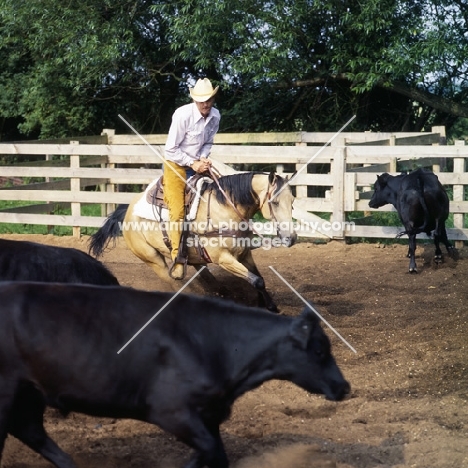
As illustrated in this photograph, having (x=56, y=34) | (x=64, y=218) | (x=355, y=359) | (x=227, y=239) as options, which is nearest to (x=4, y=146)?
(x=64, y=218)

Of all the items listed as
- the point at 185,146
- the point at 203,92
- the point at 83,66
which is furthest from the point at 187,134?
the point at 83,66

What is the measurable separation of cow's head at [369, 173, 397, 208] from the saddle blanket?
4339mm

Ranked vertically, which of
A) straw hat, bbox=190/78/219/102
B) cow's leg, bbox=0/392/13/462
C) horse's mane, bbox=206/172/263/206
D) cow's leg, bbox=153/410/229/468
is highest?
straw hat, bbox=190/78/219/102

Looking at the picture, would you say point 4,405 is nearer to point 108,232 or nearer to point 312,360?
point 312,360

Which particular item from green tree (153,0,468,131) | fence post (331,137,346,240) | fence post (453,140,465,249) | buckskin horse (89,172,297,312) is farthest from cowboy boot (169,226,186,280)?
green tree (153,0,468,131)

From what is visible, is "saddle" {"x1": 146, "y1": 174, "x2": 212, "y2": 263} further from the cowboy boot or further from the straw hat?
the straw hat

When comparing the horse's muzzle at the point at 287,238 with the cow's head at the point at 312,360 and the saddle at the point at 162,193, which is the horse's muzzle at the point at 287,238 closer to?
the saddle at the point at 162,193

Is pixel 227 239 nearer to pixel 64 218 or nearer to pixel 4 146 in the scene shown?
pixel 64 218

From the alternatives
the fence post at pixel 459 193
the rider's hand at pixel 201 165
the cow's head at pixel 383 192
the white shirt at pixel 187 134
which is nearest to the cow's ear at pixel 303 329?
the rider's hand at pixel 201 165

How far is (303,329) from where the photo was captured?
171 inches

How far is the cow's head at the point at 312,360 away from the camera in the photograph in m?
4.36

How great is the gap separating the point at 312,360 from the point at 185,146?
4589 millimetres

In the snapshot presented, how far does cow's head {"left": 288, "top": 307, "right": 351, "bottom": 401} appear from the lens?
436 centimetres

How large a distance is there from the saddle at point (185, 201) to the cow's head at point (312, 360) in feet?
14.6
